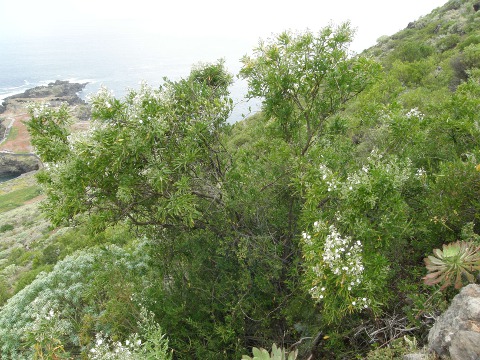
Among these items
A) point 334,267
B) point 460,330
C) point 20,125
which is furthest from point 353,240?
point 20,125

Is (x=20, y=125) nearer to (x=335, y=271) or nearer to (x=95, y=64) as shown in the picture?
(x=95, y=64)

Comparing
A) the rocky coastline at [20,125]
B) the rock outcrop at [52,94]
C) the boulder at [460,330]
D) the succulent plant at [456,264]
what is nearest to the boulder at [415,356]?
the boulder at [460,330]

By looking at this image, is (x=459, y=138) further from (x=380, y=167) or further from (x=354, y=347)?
(x=354, y=347)

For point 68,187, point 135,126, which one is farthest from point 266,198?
point 68,187

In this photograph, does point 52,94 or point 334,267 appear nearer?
point 334,267

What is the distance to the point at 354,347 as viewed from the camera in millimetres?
4922

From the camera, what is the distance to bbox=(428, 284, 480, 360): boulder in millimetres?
2883

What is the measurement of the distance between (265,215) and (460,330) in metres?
3.86

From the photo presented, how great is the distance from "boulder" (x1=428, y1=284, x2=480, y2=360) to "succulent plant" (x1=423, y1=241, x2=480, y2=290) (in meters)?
0.28

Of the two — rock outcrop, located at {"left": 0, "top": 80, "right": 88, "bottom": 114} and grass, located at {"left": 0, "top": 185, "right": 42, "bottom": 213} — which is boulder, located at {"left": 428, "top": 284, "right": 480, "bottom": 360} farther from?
rock outcrop, located at {"left": 0, "top": 80, "right": 88, "bottom": 114}

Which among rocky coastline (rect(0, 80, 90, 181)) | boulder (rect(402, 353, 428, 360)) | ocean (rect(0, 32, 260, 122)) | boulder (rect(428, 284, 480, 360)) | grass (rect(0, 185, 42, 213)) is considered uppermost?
ocean (rect(0, 32, 260, 122))

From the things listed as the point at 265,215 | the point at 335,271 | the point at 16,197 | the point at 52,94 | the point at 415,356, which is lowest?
the point at 16,197

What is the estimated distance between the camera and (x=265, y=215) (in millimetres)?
6465

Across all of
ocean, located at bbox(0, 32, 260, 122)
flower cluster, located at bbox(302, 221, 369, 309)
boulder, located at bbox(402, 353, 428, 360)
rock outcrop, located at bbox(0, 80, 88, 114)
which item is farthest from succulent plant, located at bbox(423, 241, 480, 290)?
rock outcrop, located at bbox(0, 80, 88, 114)
